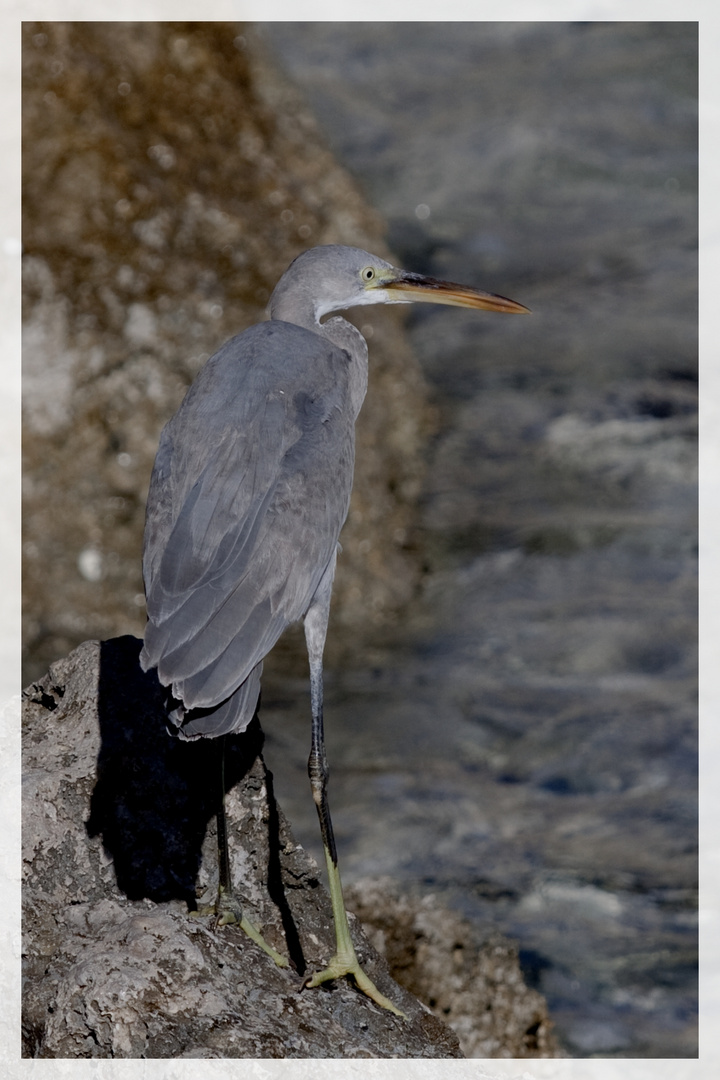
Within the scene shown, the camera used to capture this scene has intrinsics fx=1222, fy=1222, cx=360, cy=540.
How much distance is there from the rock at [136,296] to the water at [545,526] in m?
0.57

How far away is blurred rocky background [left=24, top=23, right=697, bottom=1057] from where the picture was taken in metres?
6.43

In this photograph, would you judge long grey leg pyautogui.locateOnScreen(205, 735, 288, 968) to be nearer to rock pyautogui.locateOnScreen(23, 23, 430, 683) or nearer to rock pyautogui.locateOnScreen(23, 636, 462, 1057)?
rock pyautogui.locateOnScreen(23, 636, 462, 1057)

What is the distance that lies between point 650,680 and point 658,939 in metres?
2.07

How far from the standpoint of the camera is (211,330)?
326 inches

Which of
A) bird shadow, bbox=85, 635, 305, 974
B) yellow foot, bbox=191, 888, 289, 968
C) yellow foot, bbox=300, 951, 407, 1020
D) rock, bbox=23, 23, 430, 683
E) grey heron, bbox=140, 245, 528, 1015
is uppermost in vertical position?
rock, bbox=23, 23, 430, 683

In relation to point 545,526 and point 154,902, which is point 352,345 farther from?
point 545,526

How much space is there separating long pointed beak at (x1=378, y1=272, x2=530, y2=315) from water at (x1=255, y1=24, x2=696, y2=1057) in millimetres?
2984

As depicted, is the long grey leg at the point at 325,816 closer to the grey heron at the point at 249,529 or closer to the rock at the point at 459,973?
the grey heron at the point at 249,529

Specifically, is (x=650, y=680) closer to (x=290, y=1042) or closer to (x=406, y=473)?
(x=406, y=473)

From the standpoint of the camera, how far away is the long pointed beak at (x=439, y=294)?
14.0 feet

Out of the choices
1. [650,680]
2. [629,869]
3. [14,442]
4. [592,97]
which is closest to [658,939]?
[629,869]

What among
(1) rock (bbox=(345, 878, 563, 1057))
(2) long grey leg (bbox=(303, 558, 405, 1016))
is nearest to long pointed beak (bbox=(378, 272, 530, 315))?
(2) long grey leg (bbox=(303, 558, 405, 1016))

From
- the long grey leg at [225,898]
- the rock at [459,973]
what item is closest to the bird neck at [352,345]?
the long grey leg at [225,898]

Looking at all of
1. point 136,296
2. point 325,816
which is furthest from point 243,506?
point 136,296
